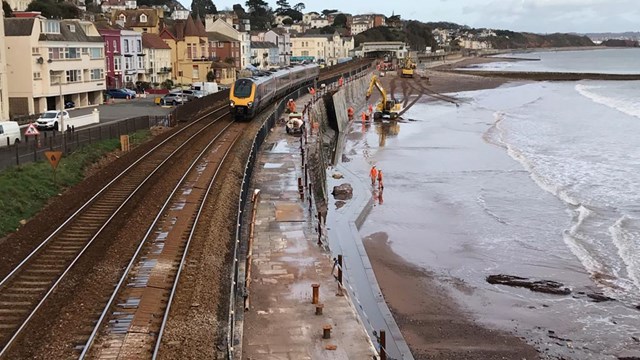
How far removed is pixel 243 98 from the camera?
42938 millimetres

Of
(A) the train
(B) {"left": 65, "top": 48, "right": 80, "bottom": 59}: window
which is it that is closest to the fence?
(A) the train

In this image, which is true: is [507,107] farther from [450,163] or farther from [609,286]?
[609,286]

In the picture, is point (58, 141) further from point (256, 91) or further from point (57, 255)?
point (57, 255)

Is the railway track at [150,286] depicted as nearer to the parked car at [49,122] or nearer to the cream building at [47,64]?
the parked car at [49,122]

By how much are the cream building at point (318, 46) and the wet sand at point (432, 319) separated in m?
134

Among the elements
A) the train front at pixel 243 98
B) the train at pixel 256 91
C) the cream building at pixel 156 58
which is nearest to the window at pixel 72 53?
the train at pixel 256 91

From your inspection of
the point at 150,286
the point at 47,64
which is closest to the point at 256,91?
the point at 47,64

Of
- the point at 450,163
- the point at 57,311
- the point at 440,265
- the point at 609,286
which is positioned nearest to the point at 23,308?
the point at 57,311

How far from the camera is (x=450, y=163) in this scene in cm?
4116

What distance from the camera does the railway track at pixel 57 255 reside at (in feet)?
44.2

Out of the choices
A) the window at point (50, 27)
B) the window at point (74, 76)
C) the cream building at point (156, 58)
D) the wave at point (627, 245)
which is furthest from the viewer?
the cream building at point (156, 58)

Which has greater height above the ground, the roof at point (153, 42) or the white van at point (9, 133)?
the roof at point (153, 42)

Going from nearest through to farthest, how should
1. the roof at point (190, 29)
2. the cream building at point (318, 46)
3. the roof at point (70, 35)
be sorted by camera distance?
the roof at point (70, 35) → the roof at point (190, 29) → the cream building at point (318, 46)

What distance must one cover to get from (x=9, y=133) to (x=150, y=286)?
2163 cm
